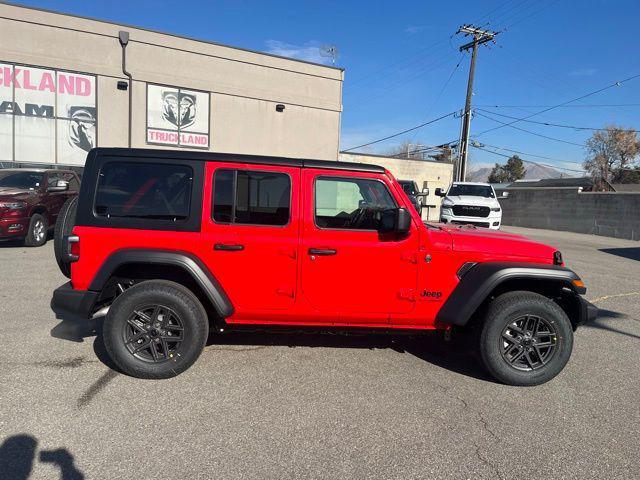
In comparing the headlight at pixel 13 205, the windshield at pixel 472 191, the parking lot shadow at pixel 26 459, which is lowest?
the parking lot shadow at pixel 26 459

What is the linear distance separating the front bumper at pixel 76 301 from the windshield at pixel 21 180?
25.1 feet

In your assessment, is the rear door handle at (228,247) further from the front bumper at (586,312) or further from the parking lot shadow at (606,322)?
the parking lot shadow at (606,322)

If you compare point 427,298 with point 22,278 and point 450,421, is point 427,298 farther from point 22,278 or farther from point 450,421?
point 22,278

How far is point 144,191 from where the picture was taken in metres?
3.83

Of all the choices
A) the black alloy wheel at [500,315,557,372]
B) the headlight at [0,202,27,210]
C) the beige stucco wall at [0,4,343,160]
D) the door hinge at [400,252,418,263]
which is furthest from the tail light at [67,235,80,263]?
the beige stucco wall at [0,4,343,160]

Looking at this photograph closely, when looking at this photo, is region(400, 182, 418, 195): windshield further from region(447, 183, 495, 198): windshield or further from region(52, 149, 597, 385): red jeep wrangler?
region(52, 149, 597, 385): red jeep wrangler

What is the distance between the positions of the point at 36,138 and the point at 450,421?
59.6 feet

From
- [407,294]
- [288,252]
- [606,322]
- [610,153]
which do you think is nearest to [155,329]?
[288,252]

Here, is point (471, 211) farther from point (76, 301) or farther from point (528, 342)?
point (76, 301)

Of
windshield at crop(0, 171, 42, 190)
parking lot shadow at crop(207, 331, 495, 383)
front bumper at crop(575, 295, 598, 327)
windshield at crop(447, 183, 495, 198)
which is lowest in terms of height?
parking lot shadow at crop(207, 331, 495, 383)

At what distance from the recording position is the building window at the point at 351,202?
12.8 feet

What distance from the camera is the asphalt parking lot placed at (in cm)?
269

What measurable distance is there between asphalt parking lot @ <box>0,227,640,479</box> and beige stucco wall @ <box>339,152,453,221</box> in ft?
75.4

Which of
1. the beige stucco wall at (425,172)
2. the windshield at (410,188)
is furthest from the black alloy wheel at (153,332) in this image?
the beige stucco wall at (425,172)
